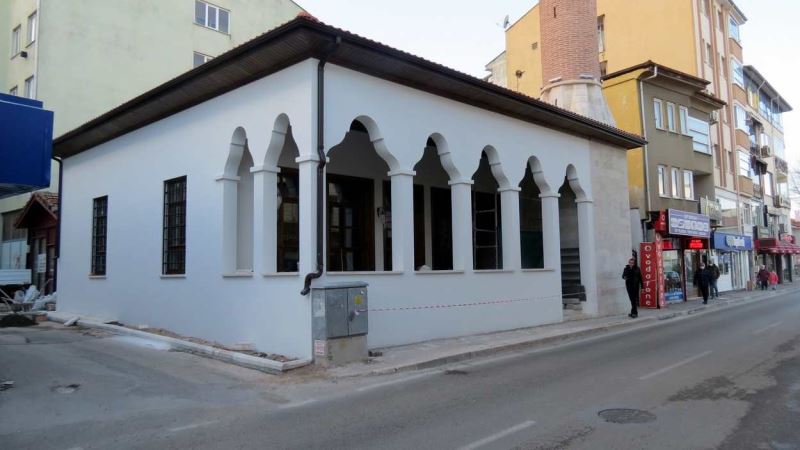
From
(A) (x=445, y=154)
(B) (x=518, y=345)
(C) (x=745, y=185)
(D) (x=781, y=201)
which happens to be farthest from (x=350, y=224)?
(D) (x=781, y=201)

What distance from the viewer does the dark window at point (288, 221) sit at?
13414mm

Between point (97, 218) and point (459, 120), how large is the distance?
10462 mm

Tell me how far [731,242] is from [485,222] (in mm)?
18979

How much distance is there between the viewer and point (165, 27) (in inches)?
1115

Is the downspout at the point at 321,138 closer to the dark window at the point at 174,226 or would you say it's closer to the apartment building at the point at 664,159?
the dark window at the point at 174,226

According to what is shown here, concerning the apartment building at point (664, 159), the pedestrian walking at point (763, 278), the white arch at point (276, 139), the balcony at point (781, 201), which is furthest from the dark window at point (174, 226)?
the balcony at point (781, 201)

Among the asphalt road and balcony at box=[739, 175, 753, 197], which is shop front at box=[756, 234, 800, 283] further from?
the asphalt road

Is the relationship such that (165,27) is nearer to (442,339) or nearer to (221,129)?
(221,129)

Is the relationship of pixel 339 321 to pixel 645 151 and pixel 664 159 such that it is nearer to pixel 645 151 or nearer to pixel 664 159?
pixel 645 151

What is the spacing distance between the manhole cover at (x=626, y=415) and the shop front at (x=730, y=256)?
86.8ft

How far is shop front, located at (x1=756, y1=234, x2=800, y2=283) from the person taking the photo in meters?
38.4

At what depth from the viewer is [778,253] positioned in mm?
42750

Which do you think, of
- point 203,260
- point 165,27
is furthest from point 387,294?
point 165,27

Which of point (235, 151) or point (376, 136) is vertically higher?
point (376, 136)
